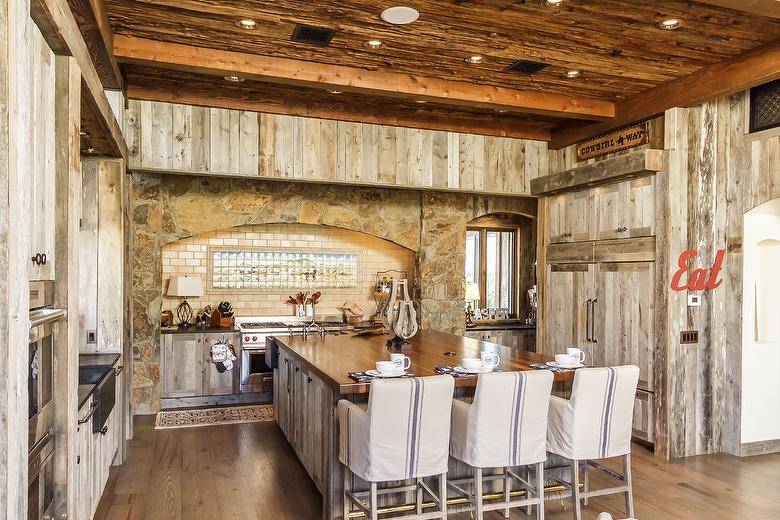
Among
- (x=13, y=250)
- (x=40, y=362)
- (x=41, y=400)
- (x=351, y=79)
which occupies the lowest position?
(x=41, y=400)

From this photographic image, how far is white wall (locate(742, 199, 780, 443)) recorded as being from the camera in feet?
17.4

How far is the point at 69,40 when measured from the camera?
244 cm

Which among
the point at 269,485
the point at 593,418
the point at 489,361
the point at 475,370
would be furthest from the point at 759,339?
the point at 269,485

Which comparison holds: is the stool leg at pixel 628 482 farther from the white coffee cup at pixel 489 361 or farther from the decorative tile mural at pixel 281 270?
the decorative tile mural at pixel 281 270

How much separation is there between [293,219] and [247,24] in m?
3.12

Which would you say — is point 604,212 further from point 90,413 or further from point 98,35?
point 90,413

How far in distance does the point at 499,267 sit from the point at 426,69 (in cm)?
436

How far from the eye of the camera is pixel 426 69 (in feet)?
16.9

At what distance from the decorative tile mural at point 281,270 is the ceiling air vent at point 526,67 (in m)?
3.62

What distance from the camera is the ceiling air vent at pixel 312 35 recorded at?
13.9 feet

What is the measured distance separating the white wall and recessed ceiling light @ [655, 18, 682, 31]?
2.07 meters

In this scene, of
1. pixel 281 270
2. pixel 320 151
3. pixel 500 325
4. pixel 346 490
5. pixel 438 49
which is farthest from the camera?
pixel 500 325

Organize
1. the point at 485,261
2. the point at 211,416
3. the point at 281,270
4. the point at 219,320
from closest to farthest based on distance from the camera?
the point at 211,416 < the point at 219,320 < the point at 281,270 < the point at 485,261

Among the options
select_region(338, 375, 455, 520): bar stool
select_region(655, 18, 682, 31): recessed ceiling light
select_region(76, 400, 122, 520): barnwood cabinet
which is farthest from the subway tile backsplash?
select_region(655, 18, 682, 31): recessed ceiling light
